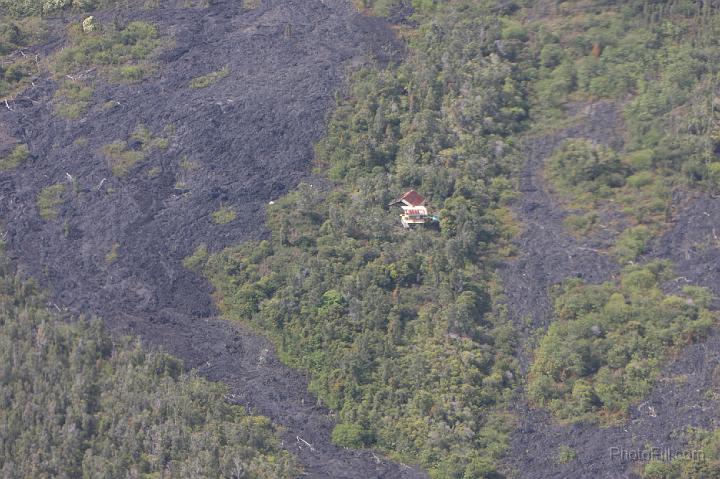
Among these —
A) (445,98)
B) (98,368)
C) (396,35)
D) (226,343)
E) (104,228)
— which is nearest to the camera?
(98,368)

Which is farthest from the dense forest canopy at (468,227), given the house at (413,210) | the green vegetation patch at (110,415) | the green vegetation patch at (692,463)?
the green vegetation patch at (110,415)

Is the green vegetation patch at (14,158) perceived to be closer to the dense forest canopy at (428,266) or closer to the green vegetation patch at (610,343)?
the dense forest canopy at (428,266)

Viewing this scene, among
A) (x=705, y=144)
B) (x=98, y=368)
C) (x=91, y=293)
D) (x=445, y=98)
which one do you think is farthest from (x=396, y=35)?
(x=98, y=368)

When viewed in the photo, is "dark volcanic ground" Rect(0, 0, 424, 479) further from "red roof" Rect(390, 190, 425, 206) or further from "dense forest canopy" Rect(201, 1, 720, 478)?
"red roof" Rect(390, 190, 425, 206)

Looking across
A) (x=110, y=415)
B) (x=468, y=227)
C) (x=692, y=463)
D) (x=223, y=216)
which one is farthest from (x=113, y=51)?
(x=692, y=463)

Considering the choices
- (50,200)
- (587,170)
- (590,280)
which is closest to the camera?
(590,280)

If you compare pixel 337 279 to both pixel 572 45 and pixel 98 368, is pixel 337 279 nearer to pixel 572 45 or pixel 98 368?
pixel 98 368

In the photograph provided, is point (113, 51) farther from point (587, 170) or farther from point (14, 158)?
point (587, 170)
